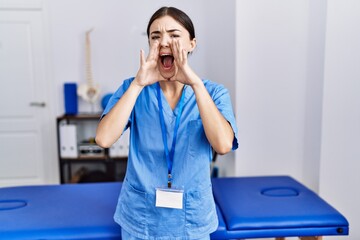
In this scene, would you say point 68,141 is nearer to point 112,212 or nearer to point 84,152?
point 84,152

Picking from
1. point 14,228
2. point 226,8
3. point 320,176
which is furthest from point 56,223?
point 226,8

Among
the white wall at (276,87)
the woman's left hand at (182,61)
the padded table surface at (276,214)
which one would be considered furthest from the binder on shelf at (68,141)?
the woman's left hand at (182,61)

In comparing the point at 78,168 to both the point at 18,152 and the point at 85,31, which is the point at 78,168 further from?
the point at 85,31

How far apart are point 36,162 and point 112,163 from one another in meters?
0.96

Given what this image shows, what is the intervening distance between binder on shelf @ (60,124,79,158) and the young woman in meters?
2.31

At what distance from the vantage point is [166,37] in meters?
1.05

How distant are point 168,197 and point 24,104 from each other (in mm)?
3066

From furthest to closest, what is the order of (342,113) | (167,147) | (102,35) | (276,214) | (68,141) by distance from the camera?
(102,35) → (68,141) → (342,113) → (276,214) → (167,147)

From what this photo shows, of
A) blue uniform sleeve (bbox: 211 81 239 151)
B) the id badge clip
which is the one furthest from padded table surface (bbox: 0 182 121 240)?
blue uniform sleeve (bbox: 211 81 239 151)

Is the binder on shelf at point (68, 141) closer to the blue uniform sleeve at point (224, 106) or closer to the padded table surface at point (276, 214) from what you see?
the padded table surface at point (276, 214)

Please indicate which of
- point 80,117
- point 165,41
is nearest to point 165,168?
point 165,41

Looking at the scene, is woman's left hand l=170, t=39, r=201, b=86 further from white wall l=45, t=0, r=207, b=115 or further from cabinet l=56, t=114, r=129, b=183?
white wall l=45, t=0, r=207, b=115

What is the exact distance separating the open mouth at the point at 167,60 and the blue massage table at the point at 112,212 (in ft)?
2.30

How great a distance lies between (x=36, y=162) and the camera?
368cm
